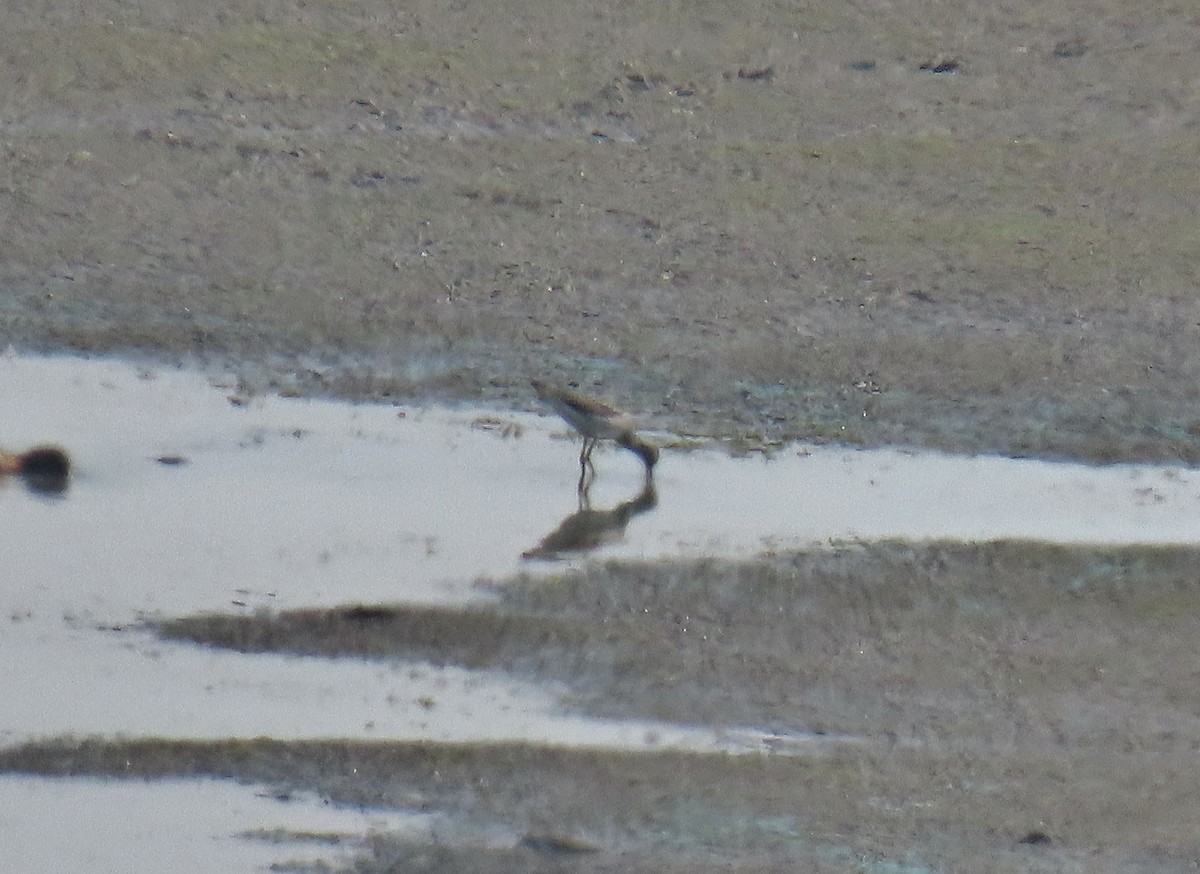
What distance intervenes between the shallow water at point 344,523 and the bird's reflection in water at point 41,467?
0.06 m

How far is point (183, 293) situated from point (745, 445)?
2.32 m

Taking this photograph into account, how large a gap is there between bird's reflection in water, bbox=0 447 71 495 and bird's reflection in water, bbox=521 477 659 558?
1.44 metres

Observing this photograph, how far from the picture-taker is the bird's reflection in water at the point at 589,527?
6.86 meters

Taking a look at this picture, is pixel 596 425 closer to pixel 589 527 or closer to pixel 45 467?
pixel 589 527

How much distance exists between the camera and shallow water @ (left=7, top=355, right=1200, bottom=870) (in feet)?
18.7

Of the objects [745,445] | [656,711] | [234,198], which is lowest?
[656,711]

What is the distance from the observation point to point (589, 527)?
7070mm

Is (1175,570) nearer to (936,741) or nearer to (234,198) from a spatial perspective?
(936,741)

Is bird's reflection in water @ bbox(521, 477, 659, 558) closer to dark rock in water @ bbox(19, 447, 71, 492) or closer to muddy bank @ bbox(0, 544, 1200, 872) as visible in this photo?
muddy bank @ bbox(0, 544, 1200, 872)

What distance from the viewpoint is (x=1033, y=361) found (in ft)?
28.8

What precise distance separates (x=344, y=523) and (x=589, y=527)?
2.27 ft

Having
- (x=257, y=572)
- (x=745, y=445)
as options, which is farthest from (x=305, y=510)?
(x=745, y=445)

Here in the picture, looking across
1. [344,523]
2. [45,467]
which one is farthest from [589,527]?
[45,467]

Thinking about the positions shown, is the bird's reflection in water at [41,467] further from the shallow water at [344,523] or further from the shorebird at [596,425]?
the shorebird at [596,425]
